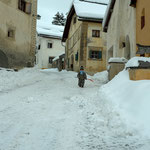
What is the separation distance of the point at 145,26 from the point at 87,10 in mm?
11966

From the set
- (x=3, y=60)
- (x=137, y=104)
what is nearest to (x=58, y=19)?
(x=3, y=60)

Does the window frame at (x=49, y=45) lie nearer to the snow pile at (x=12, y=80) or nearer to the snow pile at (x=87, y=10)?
the snow pile at (x=87, y=10)

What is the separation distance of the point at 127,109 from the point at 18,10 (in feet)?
51.7

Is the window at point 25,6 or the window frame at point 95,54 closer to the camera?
the window at point 25,6

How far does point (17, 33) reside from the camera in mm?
16703

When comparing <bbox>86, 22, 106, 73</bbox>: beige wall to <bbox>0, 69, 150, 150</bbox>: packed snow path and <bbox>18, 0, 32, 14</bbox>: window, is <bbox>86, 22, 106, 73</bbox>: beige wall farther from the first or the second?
<bbox>0, 69, 150, 150</bbox>: packed snow path

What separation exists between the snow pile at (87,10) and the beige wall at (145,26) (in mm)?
9514

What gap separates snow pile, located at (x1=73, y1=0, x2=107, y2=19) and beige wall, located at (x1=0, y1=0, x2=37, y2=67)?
4.50m

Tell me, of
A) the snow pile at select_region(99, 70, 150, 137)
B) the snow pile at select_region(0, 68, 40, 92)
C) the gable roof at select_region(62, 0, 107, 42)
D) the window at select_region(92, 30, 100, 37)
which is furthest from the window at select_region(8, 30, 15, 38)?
the snow pile at select_region(99, 70, 150, 137)

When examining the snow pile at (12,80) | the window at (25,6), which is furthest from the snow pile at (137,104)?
the window at (25,6)

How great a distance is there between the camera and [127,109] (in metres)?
3.54

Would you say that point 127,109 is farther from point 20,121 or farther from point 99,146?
point 20,121

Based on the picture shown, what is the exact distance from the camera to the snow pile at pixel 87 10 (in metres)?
18.1

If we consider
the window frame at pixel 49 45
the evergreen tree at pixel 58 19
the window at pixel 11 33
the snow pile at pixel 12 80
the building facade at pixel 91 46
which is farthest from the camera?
the evergreen tree at pixel 58 19
